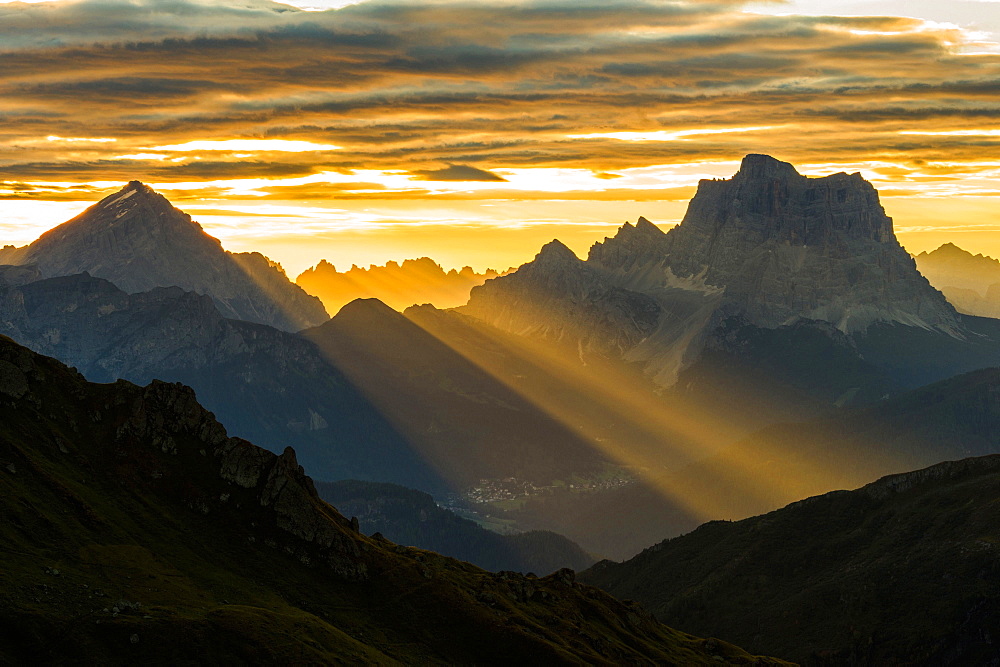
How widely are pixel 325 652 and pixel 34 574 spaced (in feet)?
163

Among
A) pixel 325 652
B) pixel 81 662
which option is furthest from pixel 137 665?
pixel 325 652

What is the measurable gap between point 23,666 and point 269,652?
39.6 m

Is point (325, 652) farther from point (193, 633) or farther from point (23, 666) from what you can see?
point (23, 666)

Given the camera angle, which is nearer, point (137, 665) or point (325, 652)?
point (137, 665)

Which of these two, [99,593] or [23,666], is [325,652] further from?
[23,666]

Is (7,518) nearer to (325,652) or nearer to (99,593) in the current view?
(99,593)

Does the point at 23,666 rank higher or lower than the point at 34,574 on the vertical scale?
lower

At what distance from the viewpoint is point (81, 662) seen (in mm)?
167250

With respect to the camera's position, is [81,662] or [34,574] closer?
[81,662]

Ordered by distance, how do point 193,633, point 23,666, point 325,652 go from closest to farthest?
1. point 23,666
2. point 193,633
3. point 325,652

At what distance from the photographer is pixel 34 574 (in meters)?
184

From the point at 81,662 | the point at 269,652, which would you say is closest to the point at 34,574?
the point at 81,662

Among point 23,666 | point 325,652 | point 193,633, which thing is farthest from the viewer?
point 325,652

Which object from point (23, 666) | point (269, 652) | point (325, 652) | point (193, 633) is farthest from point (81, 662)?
point (325, 652)
